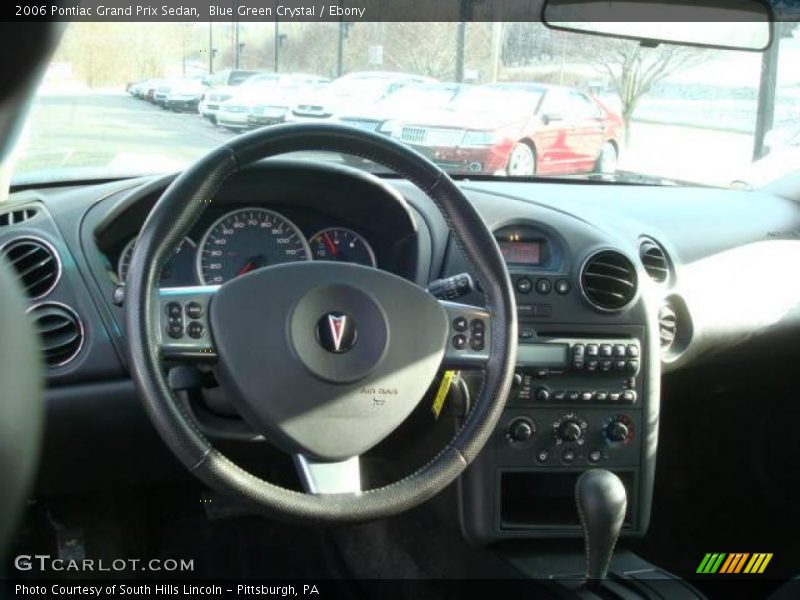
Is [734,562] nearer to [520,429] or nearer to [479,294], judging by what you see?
[520,429]

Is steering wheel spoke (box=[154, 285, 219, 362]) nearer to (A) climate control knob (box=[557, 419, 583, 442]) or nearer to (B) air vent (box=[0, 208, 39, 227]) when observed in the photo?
(B) air vent (box=[0, 208, 39, 227])

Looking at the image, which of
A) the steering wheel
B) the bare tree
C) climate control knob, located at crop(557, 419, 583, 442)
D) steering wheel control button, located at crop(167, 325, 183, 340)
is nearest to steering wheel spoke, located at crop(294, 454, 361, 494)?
the steering wheel

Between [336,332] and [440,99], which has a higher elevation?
[440,99]

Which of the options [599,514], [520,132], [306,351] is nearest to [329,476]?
[306,351]

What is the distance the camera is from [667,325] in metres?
3.25

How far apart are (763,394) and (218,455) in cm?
244

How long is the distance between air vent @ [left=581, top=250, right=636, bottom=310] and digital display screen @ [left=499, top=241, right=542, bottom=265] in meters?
0.15

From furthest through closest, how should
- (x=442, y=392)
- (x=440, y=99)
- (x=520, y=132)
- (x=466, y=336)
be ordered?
(x=520, y=132) → (x=440, y=99) → (x=442, y=392) → (x=466, y=336)

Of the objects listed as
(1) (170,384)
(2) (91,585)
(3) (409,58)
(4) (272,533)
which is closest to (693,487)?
(4) (272,533)

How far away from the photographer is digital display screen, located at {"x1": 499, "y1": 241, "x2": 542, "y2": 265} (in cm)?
299

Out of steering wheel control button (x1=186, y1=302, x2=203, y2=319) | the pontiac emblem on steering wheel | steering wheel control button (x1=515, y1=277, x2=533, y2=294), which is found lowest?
steering wheel control button (x1=515, y1=277, x2=533, y2=294)

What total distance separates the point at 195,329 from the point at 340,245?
2.66 ft

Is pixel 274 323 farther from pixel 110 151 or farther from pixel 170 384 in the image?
pixel 110 151

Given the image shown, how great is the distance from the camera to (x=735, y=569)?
11.9 feet
